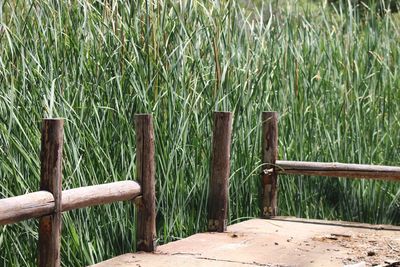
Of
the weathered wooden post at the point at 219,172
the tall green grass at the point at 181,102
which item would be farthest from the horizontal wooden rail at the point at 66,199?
the weathered wooden post at the point at 219,172

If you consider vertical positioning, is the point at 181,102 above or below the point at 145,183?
above

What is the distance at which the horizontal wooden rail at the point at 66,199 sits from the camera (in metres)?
3.99

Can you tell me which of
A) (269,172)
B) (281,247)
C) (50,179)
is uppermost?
(50,179)

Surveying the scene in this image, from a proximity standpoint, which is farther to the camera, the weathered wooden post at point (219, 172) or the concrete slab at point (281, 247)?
the weathered wooden post at point (219, 172)

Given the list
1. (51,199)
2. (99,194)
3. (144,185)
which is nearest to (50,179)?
(51,199)

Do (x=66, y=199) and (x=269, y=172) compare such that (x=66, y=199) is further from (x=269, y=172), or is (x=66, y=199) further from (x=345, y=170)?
(x=345, y=170)

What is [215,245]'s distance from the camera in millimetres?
5395

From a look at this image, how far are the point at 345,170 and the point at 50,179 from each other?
2.62 m

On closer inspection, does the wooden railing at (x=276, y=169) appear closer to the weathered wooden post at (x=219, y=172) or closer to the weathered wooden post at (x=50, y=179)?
the weathered wooden post at (x=219, y=172)

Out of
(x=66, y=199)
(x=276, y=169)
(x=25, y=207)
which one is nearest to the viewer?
(x=25, y=207)

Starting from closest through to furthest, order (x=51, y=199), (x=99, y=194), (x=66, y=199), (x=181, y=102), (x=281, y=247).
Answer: (x=51, y=199)
(x=66, y=199)
(x=99, y=194)
(x=281, y=247)
(x=181, y=102)

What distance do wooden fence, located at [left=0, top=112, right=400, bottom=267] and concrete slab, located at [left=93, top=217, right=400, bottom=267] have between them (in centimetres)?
17

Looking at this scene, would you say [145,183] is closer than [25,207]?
No

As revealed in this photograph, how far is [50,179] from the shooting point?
4223 millimetres
